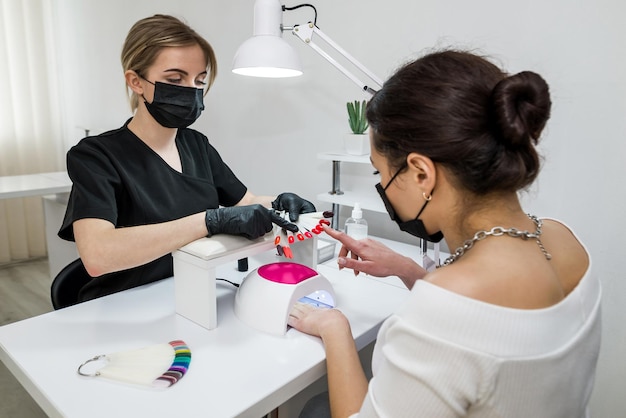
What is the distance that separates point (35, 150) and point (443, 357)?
338 cm

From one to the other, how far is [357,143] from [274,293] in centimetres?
82

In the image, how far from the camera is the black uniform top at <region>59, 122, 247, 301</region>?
3.55 feet

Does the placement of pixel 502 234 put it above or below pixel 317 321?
above

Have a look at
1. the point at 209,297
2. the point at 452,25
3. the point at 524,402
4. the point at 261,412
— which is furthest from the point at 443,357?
the point at 452,25

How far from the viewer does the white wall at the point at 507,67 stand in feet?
4.18

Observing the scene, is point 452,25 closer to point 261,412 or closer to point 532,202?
point 532,202

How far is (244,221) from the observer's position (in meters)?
0.98

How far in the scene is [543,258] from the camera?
625mm

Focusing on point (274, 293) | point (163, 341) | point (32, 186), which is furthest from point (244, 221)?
point (32, 186)

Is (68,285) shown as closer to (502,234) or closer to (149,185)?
(149,185)

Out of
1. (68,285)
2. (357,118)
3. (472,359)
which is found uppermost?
(357,118)

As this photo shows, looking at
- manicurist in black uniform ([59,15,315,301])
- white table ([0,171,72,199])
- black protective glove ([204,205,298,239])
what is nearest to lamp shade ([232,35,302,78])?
manicurist in black uniform ([59,15,315,301])

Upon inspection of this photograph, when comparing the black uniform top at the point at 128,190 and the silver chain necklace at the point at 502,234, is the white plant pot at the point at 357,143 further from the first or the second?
the silver chain necklace at the point at 502,234

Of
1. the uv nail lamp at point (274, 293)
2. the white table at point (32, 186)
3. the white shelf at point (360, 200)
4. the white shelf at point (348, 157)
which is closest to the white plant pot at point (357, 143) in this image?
the white shelf at point (348, 157)
